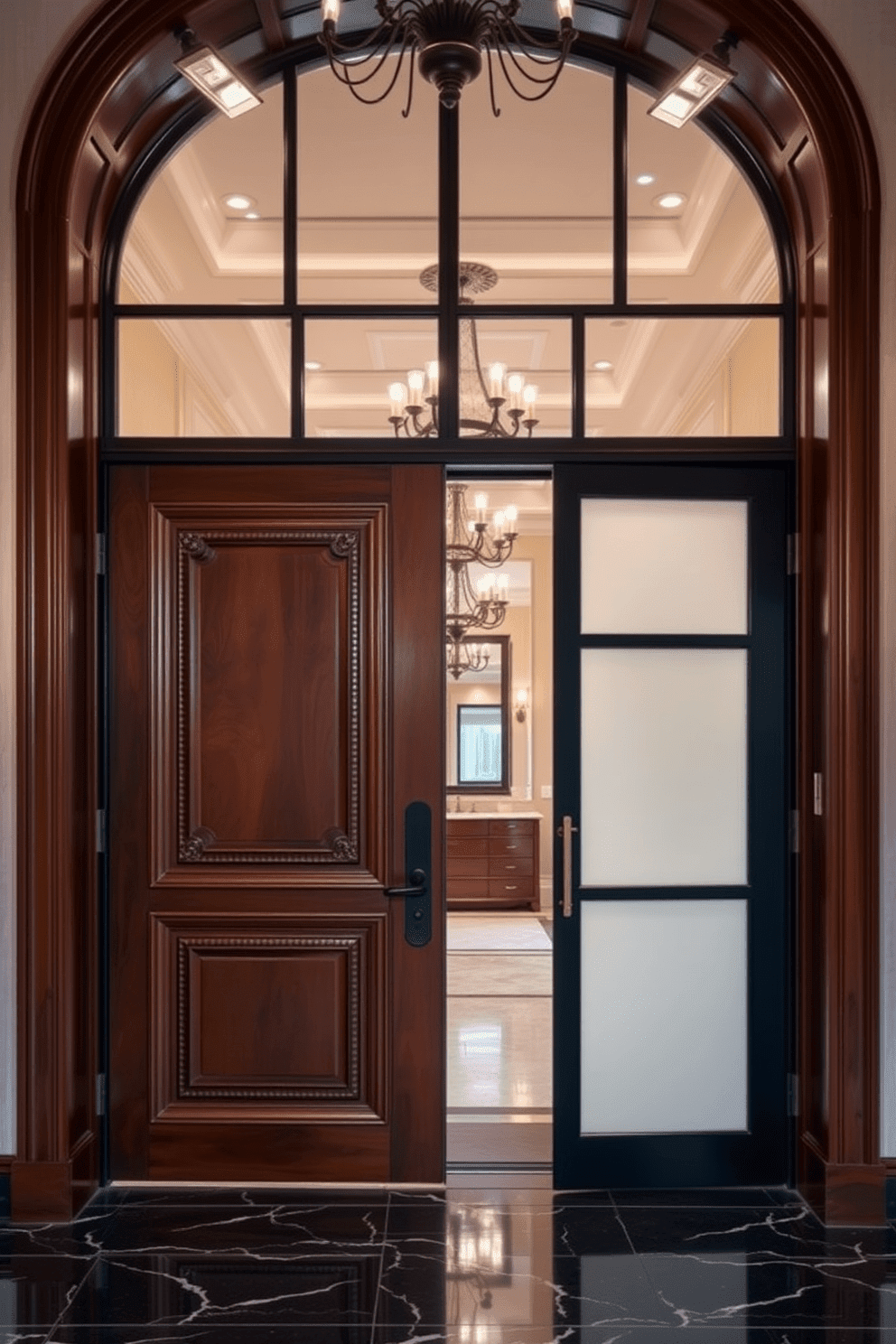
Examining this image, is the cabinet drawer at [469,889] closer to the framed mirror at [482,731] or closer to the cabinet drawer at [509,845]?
the cabinet drawer at [509,845]

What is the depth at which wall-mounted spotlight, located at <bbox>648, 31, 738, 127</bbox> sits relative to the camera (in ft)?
11.0

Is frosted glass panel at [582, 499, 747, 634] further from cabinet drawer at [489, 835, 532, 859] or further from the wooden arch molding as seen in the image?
cabinet drawer at [489, 835, 532, 859]

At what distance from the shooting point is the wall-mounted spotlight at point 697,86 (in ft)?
11.0

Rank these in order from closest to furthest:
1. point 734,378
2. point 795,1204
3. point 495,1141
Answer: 1. point 795,1204
2. point 734,378
3. point 495,1141

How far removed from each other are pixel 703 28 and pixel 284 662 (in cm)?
226

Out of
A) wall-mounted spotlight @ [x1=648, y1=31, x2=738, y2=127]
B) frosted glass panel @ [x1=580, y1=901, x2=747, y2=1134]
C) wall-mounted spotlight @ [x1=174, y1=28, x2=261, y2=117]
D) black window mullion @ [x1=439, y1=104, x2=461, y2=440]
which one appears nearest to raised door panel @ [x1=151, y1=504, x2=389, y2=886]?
black window mullion @ [x1=439, y1=104, x2=461, y2=440]

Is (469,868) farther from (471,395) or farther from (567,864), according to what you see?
(471,395)

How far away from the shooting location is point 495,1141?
13.7ft

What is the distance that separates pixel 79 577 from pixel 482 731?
22.5 feet

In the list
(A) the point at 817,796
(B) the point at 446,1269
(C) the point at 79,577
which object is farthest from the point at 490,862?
(B) the point at 446,1269

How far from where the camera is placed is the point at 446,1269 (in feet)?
10.4

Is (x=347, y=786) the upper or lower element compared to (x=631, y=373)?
lower

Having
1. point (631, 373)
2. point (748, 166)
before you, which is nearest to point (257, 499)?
point (631, 373)

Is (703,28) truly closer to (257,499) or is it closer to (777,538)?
(777,538)
